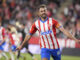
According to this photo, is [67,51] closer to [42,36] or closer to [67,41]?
[67,41]

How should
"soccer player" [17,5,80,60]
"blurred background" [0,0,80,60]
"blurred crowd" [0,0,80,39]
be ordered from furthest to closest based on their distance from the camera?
"blurred crowd" [0,0,80,39] → "blurred background" [0,0,80,60] → "soccer player" [17,5,80,60]

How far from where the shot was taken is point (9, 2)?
26297mm

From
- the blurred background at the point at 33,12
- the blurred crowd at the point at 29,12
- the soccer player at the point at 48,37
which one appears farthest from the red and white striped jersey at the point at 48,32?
the blurred crowd at the point at 29,12

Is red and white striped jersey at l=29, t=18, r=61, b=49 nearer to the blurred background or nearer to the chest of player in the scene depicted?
the chest of player

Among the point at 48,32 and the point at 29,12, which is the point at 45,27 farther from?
the point at 29,12

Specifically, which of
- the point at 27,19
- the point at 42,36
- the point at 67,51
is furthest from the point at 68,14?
the point at 42,36

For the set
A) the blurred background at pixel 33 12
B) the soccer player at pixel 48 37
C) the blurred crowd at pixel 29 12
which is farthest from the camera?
the blurred crowd at pixel 29 12

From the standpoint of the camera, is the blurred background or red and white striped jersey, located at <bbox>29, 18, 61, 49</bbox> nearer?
red and white striped jersey, located at <bbox>29, 18, 61, 49</bbox>

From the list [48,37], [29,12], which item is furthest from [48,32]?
[29,12]

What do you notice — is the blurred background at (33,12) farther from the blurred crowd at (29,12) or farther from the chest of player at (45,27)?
the chest of player at (45,27)

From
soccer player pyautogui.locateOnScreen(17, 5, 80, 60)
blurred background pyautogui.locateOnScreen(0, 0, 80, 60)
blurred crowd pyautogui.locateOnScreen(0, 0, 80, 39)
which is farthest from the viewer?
blurred crowd pyautogui.locateOnScreen(0, 0, 80, 39)

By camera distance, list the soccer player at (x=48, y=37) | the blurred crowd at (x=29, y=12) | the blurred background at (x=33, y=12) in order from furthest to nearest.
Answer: the blurred crowd at (x=29, y=12), the blurred background at (x=33, y=12), the soccer player at (x=48, y=37)

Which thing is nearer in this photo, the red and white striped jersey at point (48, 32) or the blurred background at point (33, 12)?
the red and white striped jersey at point (48, 32)

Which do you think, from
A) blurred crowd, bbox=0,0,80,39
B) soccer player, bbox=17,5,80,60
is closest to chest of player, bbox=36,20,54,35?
soccer player, bbox=17,5,80,60
